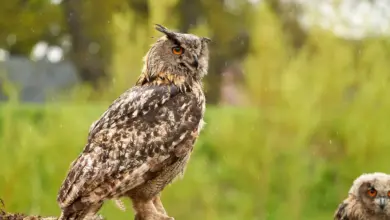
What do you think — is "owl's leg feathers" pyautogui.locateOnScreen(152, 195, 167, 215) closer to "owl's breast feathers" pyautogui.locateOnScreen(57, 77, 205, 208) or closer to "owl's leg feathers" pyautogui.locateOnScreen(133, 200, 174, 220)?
"owl's leg feathers" pyautogui.locateOnScreen(133, 200, 174, 220)

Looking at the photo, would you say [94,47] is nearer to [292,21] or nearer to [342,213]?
[292,21]

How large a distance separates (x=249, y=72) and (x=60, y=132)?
742 mm

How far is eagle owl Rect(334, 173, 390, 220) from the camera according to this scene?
1751mm

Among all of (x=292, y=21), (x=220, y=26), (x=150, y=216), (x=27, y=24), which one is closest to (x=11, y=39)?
(x=27, y=24)

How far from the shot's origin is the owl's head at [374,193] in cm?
175

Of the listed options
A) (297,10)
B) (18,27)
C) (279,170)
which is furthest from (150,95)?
(18,27)

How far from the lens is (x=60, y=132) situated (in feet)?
7.43

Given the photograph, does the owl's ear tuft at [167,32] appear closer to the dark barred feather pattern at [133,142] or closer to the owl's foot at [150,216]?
the dark barred feather pattern at [133,142]

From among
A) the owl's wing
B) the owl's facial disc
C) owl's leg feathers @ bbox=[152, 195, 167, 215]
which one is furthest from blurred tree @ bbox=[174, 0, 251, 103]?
owl's leg feathers @ bbox=[152, 195, 167, 215]

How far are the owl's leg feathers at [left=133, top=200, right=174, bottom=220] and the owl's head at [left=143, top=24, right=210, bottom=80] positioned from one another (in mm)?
284

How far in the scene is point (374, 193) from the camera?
1770 mm

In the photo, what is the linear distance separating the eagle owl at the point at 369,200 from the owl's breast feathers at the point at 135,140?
701 millimetres

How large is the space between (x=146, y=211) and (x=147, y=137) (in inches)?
7.6

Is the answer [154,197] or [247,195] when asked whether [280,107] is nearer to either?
[247,195]
